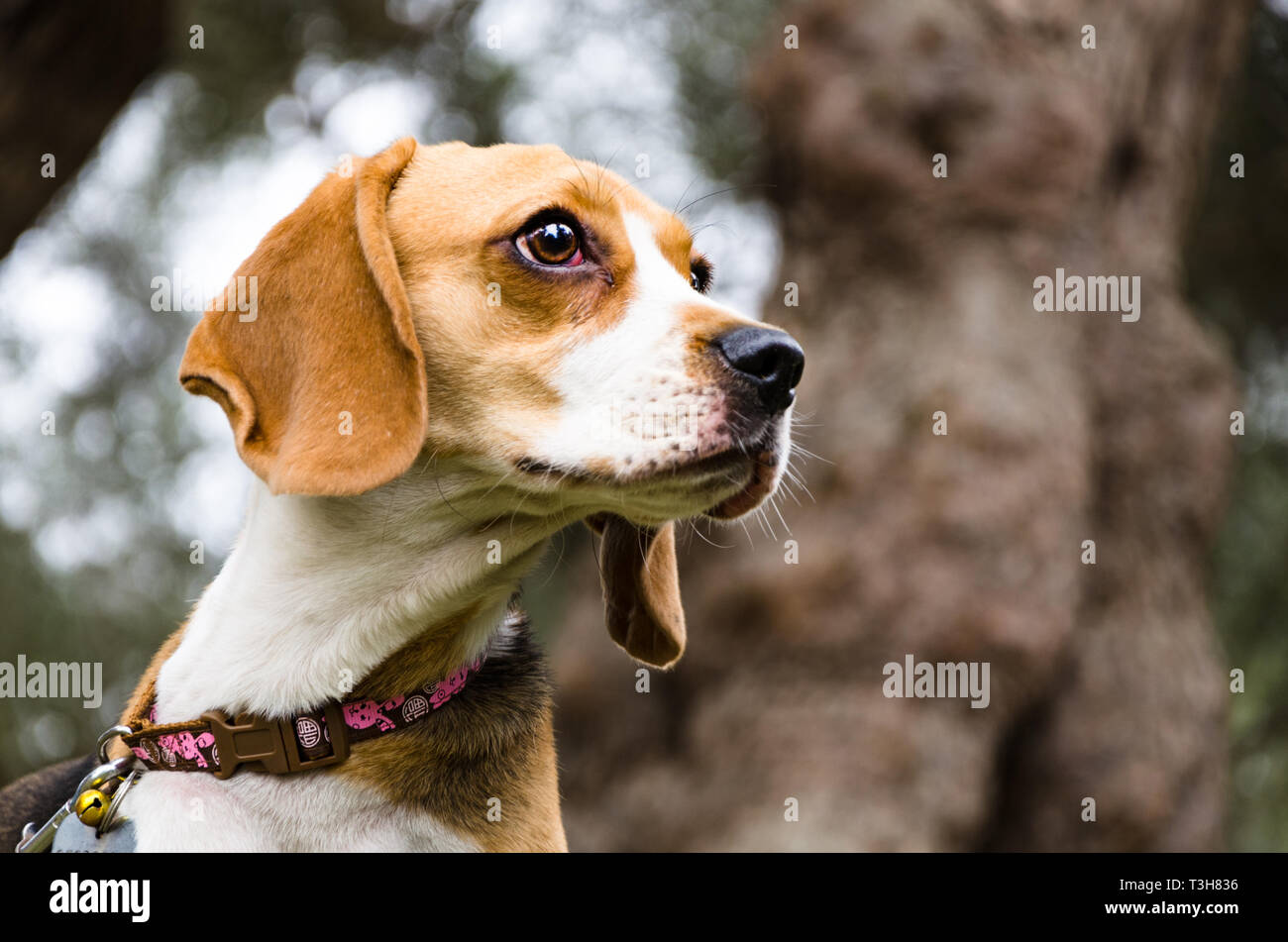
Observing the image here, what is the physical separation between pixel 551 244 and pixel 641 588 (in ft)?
3.42

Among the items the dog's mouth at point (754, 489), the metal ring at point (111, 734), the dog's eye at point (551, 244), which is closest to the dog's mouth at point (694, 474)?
the dog's mouth at point (754, 489)

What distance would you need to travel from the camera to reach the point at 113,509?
10203 mm

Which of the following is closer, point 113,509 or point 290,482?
point 290,482

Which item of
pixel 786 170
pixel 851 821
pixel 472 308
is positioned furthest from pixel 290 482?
pixel 786 170

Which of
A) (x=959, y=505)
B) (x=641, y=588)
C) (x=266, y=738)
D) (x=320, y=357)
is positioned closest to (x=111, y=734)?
(x=266, y=738)

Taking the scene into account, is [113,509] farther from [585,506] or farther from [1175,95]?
[1175,95]

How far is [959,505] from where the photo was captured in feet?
24.2

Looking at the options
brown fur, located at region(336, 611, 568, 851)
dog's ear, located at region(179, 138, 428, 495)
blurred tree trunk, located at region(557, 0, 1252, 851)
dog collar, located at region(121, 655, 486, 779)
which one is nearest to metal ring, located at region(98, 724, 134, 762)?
dog collar, located at region(121, 655, 486, 779)

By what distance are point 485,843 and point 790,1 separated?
760cm

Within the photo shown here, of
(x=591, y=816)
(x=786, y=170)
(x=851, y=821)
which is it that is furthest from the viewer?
(x=786, y=170)

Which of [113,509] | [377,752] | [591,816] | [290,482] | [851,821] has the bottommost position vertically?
[591,816]

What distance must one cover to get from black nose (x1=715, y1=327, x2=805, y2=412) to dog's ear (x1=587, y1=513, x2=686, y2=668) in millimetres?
733

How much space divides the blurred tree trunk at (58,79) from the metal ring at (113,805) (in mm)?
4024

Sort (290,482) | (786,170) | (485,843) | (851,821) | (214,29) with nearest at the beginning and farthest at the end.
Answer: (290,482) < (485,843) < (851,821) < (786,170) < (214,29)
